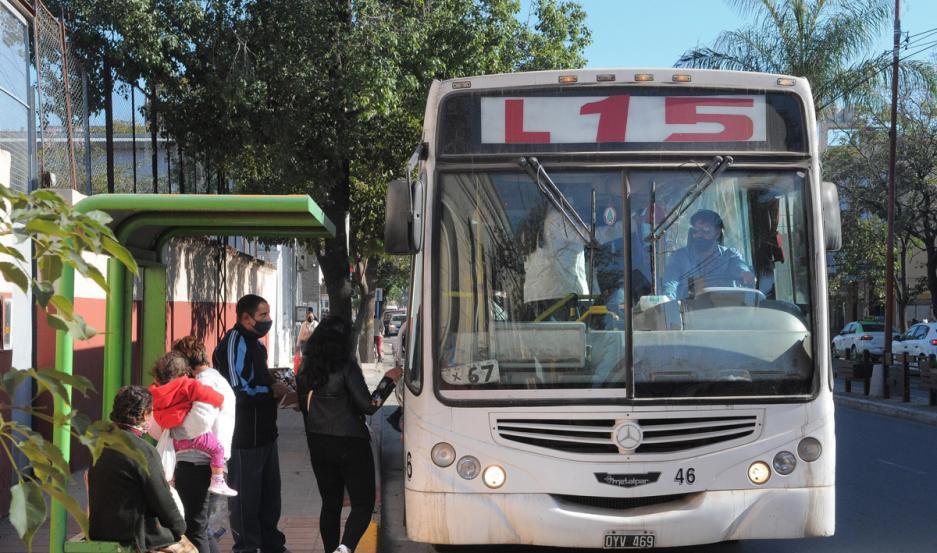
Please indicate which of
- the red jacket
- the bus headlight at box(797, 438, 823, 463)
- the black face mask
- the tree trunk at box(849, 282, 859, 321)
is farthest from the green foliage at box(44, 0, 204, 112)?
the tree trunk at box(849, 282, 859, 321)

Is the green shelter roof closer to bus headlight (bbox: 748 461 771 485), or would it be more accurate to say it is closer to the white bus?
the white bus

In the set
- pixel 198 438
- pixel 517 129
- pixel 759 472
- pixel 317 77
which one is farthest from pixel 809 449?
pixel 317 77

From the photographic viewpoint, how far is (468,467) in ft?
20.1

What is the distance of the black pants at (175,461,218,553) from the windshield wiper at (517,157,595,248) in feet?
8.51

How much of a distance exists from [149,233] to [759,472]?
4263 millimetres

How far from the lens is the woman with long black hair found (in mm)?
6586

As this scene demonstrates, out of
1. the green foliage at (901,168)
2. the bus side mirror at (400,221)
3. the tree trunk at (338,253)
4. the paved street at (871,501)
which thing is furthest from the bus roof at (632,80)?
the green foliage at (901,168)

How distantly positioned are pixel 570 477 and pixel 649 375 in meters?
0.77

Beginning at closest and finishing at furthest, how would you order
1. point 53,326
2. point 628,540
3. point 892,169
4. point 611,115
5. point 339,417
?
point 53,326 < point 628,540 < point 611,115 < point 339,417 < point 892,169

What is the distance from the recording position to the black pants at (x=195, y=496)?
6.03 metres

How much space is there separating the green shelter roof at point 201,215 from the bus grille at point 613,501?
2182 millimetres

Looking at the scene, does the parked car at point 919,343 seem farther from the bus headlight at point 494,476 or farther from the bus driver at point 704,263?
the bus headlight at point 494,476

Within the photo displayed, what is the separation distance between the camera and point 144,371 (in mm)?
6945

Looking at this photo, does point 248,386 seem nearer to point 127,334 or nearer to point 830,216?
point 127,334
